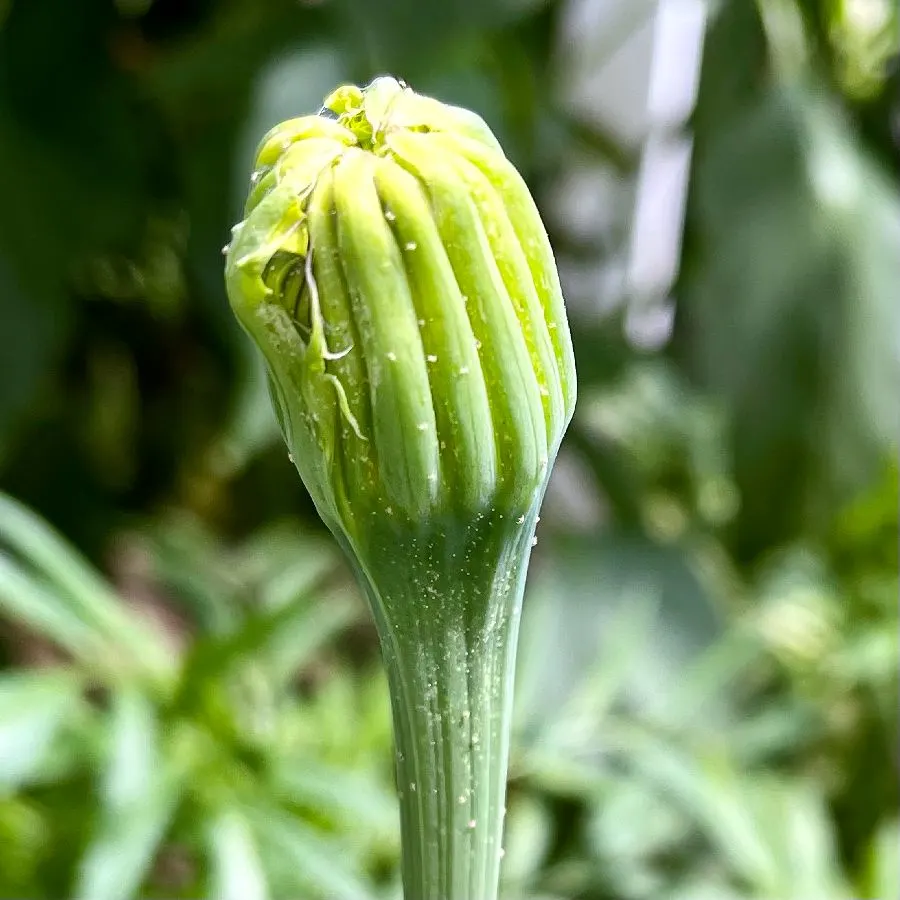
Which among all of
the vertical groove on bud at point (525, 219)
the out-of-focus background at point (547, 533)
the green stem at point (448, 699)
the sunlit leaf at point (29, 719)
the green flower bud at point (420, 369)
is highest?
the out-of-focus background at point (547, 533)

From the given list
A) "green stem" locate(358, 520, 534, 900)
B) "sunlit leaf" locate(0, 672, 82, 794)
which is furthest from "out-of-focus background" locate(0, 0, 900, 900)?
"green stem" locate(358, 520, 534, 900)

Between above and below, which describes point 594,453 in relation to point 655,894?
above

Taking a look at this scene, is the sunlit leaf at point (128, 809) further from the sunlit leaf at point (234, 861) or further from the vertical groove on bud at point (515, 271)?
the vertical groove on bud at point (515, 271)

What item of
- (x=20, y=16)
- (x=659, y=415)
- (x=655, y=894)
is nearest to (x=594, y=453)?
(x=659, y=415)

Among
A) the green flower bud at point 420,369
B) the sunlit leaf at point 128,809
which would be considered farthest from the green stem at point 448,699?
the sunlit leaf at point 128,809

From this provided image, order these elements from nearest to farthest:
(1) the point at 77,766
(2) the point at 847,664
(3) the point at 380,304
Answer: (3) the point at 380,304, (1) the point at 77,766, (2) the point at 847,664

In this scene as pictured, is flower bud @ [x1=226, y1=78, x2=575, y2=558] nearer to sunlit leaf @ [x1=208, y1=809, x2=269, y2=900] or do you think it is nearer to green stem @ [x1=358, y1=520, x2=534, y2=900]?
green stem @ [x1=358, y1=520, x2=534, y2=900]

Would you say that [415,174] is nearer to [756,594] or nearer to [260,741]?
[260,741]
